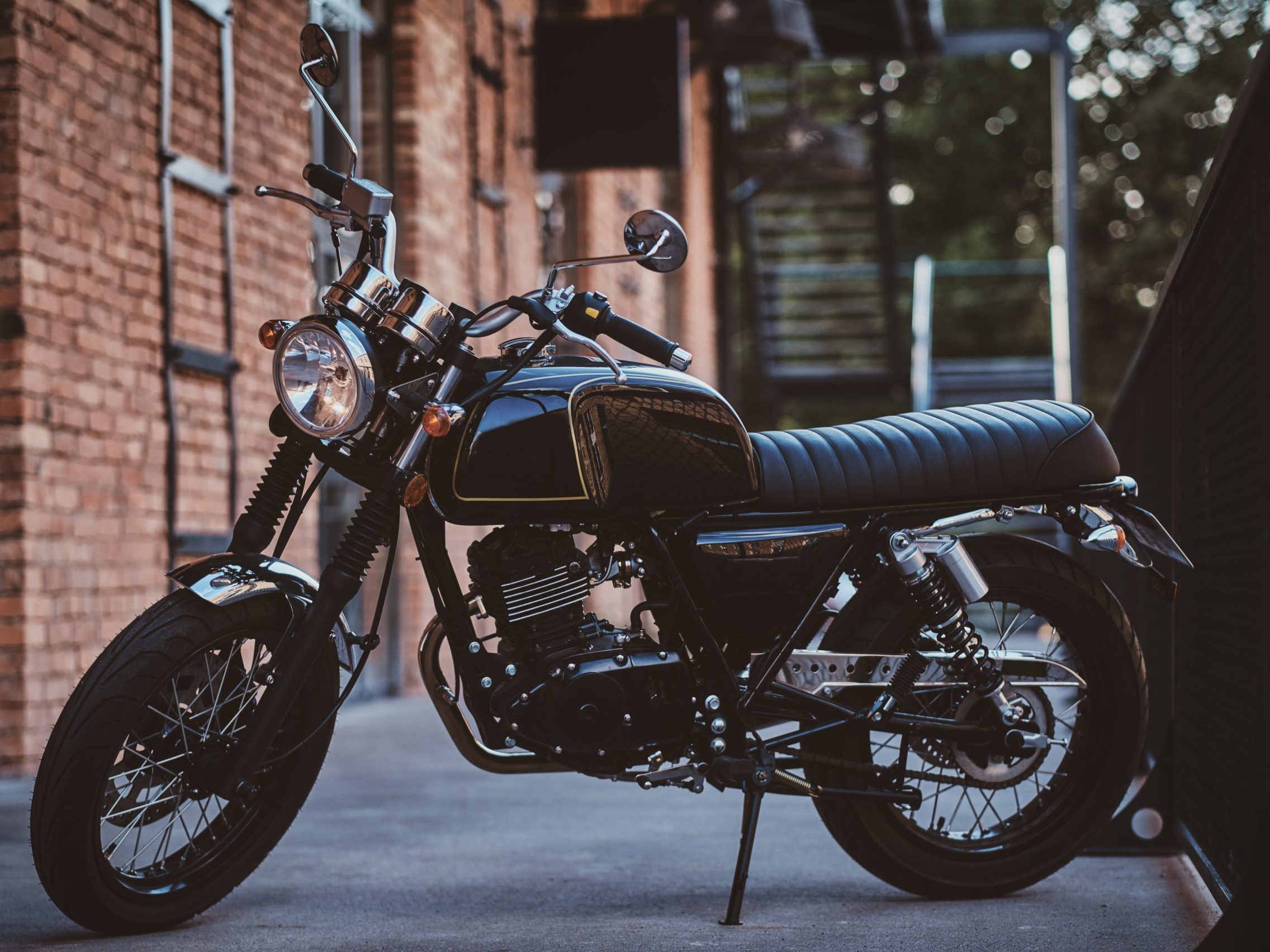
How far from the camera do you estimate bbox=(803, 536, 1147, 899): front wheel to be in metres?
3.34

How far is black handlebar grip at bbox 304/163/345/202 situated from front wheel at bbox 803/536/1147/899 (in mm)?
1339

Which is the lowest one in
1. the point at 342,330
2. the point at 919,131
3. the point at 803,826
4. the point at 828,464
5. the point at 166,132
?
the point at 803,826

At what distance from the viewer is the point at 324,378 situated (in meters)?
2.93

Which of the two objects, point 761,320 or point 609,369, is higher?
point 761,320

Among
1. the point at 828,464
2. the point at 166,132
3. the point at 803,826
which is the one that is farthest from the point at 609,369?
the point at 166,132

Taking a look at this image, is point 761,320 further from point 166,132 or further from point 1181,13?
point 1181,13

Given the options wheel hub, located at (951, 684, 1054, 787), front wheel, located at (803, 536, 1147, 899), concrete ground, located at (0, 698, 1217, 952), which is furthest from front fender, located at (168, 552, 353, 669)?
wheel hub, located at (951, 684, 1054, 787)

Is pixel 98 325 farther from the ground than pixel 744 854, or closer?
farther from the ground

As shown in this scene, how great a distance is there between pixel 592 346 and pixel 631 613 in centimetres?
60

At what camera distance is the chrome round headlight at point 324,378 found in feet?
9.52

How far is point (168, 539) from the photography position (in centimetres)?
588

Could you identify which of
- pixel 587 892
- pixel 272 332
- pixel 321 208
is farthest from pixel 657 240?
pixel 587 892

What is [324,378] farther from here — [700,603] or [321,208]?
[700,603]

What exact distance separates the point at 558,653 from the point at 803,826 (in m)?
1.67
